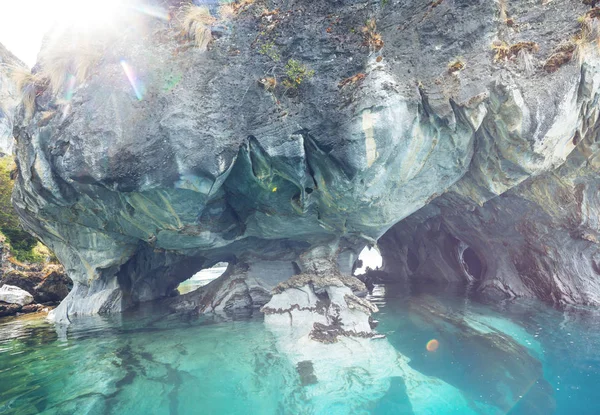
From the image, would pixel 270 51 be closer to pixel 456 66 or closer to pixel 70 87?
pixel 456 66

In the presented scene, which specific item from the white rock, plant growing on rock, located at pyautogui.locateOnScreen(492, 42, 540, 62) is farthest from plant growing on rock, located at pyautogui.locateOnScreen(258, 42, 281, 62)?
the white rock

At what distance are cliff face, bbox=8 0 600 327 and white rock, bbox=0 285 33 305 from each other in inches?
387

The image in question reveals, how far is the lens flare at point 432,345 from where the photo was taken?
903 cm

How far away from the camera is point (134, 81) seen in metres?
10.0

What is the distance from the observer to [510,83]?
9109mm

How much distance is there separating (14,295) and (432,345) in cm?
2138

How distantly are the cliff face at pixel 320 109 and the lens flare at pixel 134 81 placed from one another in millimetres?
41

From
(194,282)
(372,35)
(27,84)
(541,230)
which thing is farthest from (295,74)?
(194,282)

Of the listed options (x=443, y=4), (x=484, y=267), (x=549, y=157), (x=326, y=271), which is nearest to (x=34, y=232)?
(x=326, y=271)

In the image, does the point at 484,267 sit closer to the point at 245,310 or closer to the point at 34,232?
the point at 245,310

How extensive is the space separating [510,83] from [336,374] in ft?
29.3

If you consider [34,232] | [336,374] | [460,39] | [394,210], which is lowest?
[336,374]

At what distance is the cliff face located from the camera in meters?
9.41

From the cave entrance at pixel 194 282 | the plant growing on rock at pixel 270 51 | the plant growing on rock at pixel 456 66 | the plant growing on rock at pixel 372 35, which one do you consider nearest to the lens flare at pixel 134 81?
the plant growing on rock at pixel 270 51
